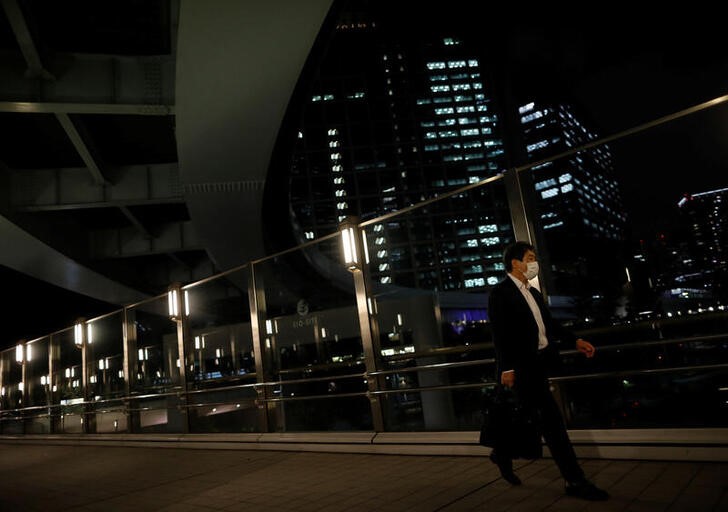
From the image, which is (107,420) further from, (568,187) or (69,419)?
(568,187)

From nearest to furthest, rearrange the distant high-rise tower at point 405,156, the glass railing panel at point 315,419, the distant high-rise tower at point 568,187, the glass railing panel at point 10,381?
the glass railing panel at point 10,381 → the glass railing panel at point 315,419 → the distant high-rise tower at point 405,156 → the distant high-rise tower at point 568,187

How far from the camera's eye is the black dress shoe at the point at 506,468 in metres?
3.50

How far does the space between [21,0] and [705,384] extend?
18.7 m

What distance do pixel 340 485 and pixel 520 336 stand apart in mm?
2075

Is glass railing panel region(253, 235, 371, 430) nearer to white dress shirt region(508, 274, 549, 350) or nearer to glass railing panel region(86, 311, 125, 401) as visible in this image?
glass railing panel region(86, 311, 125, 401)

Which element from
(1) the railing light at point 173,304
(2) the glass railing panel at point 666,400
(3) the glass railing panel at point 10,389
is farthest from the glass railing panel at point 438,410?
(3) the glass railing panel at point 10,389

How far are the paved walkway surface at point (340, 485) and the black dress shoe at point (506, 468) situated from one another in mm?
61

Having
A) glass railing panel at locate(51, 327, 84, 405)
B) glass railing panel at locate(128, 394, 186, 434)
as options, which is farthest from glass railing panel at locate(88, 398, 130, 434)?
glass railing panel at locate(51, 327, 84, 405)

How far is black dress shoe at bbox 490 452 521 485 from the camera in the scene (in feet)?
11.5

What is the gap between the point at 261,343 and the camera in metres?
7.27

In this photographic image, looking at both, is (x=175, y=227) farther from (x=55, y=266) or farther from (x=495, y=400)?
(x=495, y=400)

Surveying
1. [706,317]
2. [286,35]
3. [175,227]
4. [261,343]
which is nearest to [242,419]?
[175,227]

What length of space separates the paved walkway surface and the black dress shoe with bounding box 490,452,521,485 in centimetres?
6

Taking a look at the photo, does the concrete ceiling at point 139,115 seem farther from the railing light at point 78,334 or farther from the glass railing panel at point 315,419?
the glass railing panel at point 315,419
